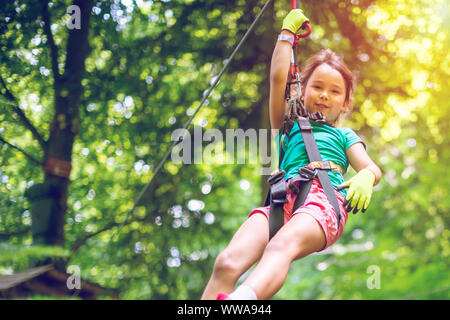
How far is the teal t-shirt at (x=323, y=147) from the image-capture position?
199cm

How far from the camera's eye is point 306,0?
4508mm

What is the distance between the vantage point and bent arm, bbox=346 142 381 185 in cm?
200

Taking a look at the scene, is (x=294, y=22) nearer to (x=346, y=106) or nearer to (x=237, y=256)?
(x=346, y=106)

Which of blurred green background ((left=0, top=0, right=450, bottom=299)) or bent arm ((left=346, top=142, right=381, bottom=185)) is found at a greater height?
blurred green background ((left=0, top=0, right=450, bottom=299))

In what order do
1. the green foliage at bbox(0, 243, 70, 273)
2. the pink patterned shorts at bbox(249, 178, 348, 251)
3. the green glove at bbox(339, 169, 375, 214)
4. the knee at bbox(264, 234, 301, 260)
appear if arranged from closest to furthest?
1. the knee at bbox(264, 234, 301, 260)
2. the pink patterned shorts at bbox(249, 178, 348, 251)
3. the green glove at bbox(339, 169, 375, 214)
4. the green foliage at bbox(0, 243, 70, 273)

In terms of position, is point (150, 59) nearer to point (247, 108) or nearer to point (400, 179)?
point (247, 108)

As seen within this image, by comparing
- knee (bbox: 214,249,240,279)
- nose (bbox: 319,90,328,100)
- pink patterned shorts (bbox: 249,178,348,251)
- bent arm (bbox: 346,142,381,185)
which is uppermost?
nose (bbox: 319,90,328,100)

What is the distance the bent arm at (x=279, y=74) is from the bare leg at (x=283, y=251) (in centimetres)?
55

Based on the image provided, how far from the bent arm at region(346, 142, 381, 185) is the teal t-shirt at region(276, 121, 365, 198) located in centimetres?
2

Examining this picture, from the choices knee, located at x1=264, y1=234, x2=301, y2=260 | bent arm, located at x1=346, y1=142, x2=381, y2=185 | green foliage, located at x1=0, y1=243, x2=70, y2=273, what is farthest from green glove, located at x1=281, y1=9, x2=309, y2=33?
green foliage, located at x1=0, y1=243, x2=70, y2=273

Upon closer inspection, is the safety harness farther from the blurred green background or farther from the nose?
the blurred green background

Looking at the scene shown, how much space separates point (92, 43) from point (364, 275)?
427cm

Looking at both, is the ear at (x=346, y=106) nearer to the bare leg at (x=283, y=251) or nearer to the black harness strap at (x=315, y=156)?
the black harness strap at (x=315, y=156)
